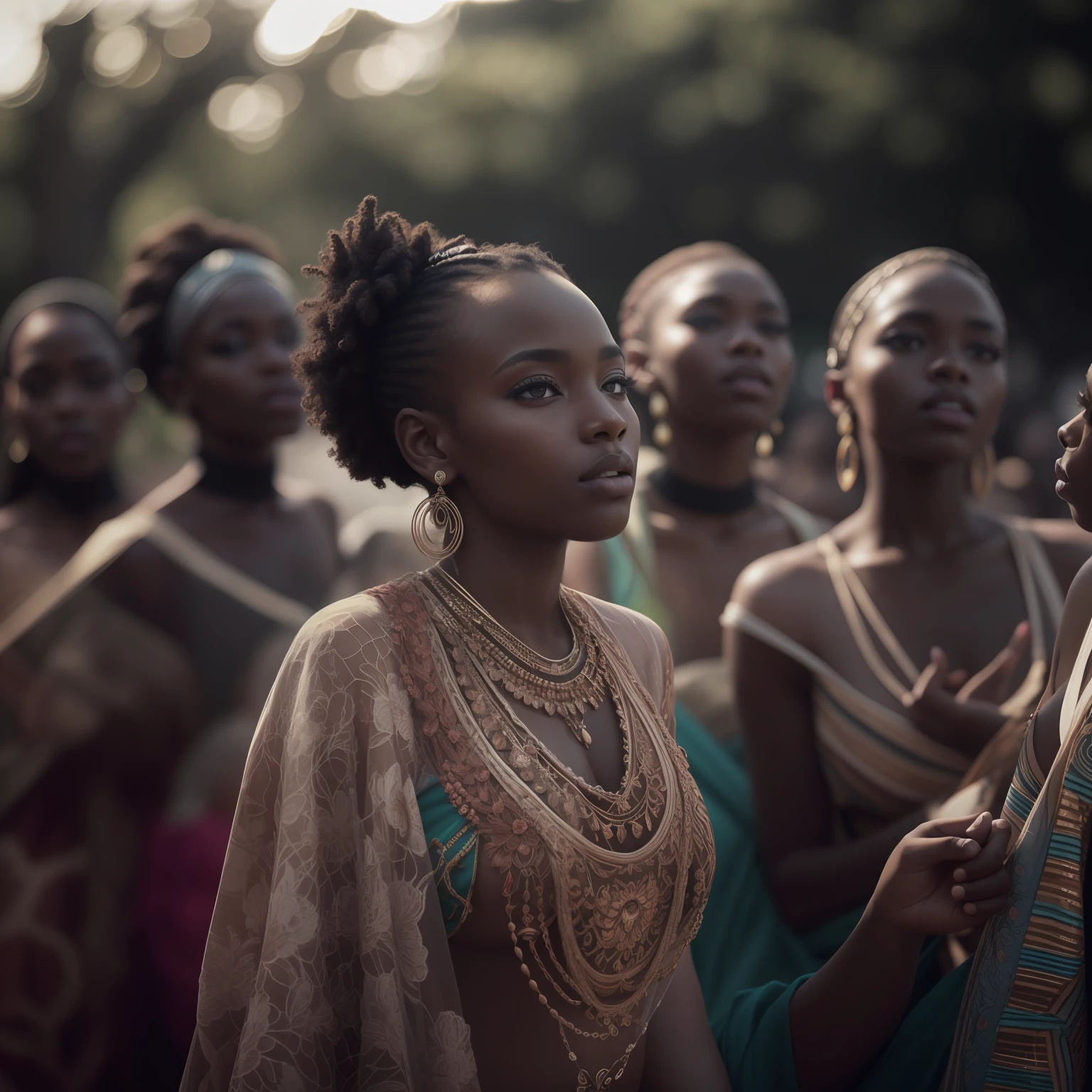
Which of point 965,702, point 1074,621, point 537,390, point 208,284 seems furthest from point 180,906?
point 1074,621

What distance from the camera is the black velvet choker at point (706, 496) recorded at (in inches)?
174

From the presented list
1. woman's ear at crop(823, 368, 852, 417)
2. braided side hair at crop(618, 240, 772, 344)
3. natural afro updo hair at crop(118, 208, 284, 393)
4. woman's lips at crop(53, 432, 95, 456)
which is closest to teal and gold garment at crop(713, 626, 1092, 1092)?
woman's ear at crop(823, 368, 852, 417)

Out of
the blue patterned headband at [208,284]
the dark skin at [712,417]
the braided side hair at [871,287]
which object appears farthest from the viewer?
the blue patterned headband at [208,284]

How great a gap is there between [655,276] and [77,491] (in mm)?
2476

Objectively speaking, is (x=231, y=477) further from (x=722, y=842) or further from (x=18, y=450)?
(x=722, y=842)

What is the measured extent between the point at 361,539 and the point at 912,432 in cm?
235

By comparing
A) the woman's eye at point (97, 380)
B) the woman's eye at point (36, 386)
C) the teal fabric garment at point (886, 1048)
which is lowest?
the teal fabric garment at point (886, 1048)

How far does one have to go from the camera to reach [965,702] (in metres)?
3.20

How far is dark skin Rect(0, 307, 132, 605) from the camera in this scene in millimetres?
5273

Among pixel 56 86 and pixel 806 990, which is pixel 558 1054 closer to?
pixel 806 990

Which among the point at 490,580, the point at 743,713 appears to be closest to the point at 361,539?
the point at 743,713

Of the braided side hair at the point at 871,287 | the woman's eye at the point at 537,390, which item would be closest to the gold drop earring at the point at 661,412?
the braided side hair at the point at 871,287

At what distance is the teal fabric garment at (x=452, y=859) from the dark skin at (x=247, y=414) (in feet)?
8.90

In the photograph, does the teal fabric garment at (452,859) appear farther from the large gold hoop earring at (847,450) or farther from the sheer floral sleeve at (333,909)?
the large gold hoop earring at (847,450)
